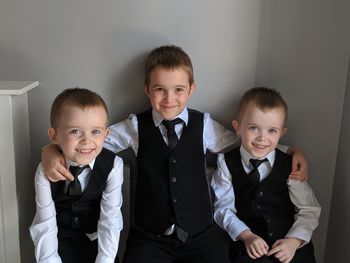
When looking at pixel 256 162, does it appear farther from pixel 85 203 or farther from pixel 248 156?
pixel 85 203

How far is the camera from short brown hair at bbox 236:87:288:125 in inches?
52.3

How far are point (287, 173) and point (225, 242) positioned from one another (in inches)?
11.6

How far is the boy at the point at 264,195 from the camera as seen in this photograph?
1.31m

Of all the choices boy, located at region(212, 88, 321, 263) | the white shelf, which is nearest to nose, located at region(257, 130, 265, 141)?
boy, located at region(212, 88, 321, 263)

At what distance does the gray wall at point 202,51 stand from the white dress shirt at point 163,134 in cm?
9

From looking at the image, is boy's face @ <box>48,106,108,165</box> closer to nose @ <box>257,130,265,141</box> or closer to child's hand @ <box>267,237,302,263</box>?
nose @ <box>257,130,265,141</box>

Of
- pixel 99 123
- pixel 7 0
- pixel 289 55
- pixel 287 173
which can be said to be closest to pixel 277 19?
pixel 289 55

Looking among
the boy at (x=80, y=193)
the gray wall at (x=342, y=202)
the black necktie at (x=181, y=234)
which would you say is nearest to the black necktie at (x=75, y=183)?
the boy at (x=80, y=193)

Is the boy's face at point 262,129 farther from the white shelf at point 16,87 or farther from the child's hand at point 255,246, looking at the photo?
the white shelf at point 16,87

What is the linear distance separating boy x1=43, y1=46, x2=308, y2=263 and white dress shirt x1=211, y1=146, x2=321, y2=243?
0.04m

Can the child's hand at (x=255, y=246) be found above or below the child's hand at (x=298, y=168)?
below

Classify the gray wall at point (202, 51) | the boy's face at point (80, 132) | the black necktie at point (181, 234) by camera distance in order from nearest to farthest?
the boy's face at point (80, 132), the black necktie at point (181, 234), the gray wall at point (202, 51)

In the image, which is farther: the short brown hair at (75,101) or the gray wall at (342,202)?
the gray wall at (342,202)

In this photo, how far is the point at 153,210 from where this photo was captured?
137 centimetres
